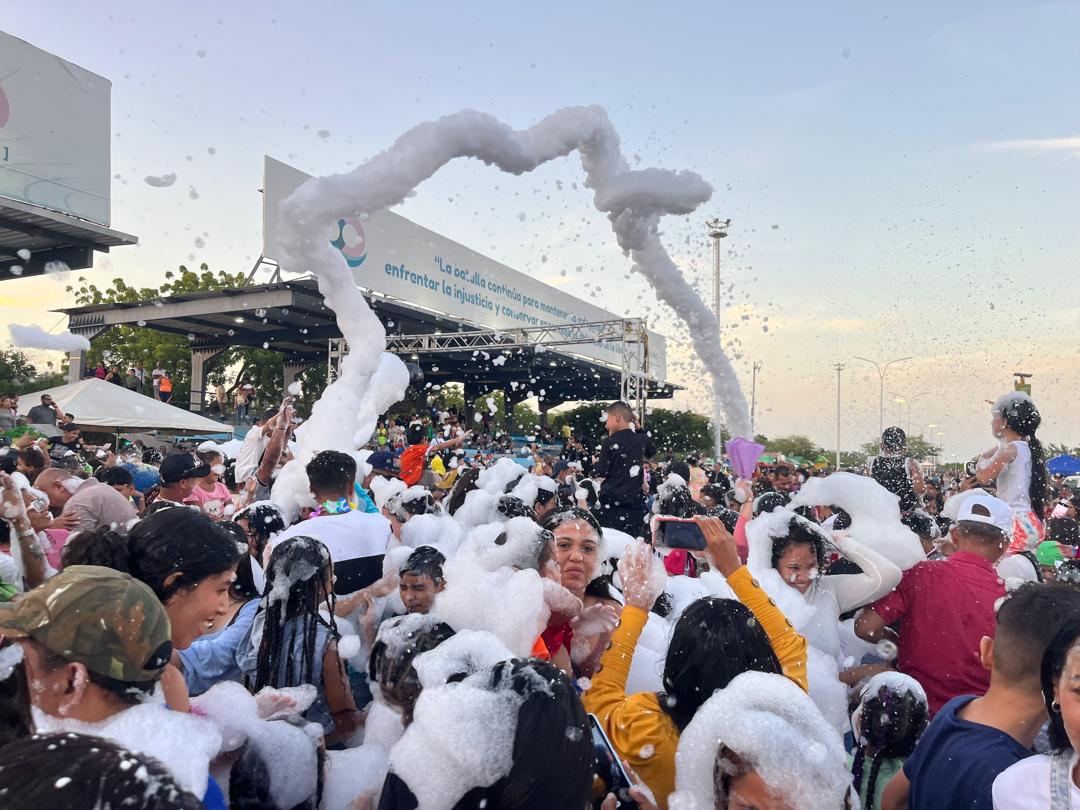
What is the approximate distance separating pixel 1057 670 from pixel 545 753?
3.68ft

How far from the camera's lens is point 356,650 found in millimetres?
2898

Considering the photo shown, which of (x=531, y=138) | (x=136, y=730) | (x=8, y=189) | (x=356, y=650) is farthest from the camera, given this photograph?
(x=8, y=189)

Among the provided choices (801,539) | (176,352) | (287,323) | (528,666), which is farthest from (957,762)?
(176,352)

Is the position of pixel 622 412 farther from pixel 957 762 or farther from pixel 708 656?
pixel 957 762

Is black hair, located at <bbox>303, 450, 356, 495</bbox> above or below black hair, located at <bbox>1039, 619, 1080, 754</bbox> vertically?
above

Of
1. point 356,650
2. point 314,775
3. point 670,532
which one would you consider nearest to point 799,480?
point 670,532

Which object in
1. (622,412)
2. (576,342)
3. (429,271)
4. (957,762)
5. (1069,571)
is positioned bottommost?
(1069,571)

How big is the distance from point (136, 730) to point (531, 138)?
18.9 feet

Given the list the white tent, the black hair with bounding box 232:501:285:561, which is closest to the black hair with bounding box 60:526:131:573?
the black hair with bounding box 232:501:285:561

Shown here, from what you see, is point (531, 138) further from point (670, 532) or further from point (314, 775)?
point (314, 775)

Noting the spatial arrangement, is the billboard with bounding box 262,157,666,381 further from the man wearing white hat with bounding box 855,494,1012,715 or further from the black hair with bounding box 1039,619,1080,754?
the black hair with bounding box 1039,619,1080,754

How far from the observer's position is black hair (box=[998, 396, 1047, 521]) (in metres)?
5.07

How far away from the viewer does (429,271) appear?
21.5 metres

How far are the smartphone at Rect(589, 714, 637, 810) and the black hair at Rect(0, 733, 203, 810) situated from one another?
3.54 feet
